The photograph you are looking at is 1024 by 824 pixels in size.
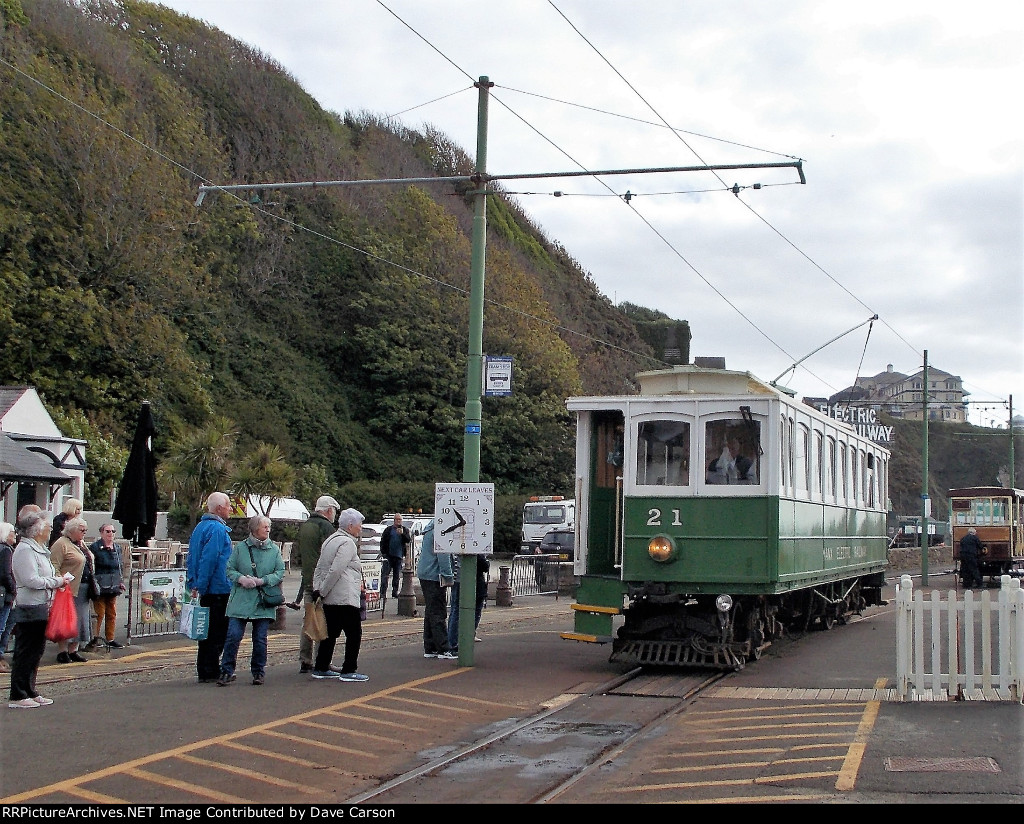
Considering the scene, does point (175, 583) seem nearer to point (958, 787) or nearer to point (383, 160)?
point (958, 787)

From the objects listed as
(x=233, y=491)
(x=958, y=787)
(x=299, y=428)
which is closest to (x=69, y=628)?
(x=958, y=787)

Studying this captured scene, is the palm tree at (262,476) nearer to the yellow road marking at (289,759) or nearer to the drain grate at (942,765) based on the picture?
the yellow road marking at (289,759)

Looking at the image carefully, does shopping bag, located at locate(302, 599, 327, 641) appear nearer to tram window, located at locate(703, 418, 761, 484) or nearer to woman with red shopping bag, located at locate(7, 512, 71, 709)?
woman with red shopping bag, located at locate(7, 512, 71, 709)

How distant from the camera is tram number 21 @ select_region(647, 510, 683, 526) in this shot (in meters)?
13.4

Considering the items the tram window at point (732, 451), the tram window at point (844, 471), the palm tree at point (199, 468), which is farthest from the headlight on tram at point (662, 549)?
the palm tree at point (199, 468)

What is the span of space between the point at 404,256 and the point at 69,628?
1734 inches

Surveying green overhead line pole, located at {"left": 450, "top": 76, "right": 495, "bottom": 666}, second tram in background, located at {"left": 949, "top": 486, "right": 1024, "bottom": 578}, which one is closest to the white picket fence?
green overhead line pole, located at {"left": 450, "top": 76, "right": 495, "bottom": 666}

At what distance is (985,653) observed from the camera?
11.0 metres

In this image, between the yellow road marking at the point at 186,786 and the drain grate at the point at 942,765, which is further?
the drain grate at the point at 942,765

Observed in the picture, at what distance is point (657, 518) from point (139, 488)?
9749 millimetres

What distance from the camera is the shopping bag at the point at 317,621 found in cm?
1209
